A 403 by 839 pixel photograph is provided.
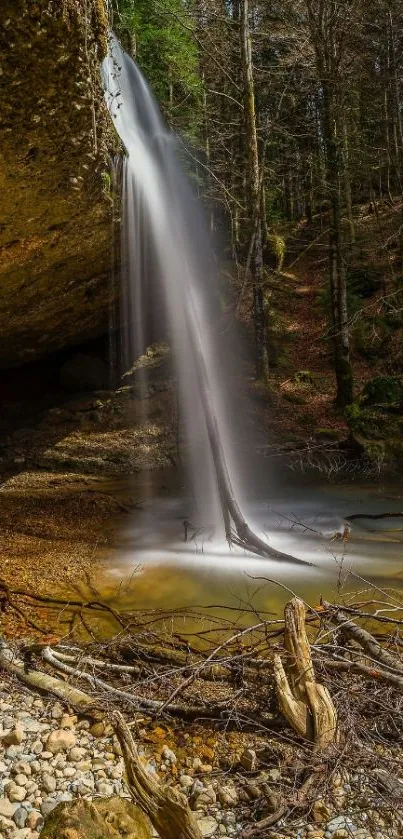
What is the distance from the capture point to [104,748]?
2.56m

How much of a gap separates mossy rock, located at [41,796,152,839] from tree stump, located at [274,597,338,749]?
900 millimetres

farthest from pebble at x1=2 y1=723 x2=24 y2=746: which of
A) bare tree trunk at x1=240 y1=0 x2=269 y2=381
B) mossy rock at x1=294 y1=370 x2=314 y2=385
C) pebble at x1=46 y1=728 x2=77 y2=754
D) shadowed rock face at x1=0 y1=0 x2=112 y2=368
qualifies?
mossy rock at x1=294 y1=370 x2=314 y2=385

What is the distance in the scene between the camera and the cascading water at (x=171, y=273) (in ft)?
27.9

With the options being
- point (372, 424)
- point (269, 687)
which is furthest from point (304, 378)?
point (269, 687)

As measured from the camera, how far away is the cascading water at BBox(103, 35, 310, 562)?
27.9ft

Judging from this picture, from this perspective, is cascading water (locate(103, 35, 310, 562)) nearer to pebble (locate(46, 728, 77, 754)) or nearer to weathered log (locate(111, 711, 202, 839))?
pebble (locate(46, 728, 77, 754))

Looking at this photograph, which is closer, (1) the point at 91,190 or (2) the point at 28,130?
(2) the point at 28,130

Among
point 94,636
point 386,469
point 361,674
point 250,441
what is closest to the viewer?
point 361,674

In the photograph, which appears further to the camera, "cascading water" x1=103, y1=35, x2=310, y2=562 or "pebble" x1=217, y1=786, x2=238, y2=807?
"cascading water" x1=103, y1=35, x2=310, y2=562

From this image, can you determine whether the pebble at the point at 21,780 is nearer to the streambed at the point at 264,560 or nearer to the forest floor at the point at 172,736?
the forest floor at the point at 172,736

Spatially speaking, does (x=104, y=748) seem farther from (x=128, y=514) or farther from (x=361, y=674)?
(x=128, y=514)

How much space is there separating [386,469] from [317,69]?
9.04 m

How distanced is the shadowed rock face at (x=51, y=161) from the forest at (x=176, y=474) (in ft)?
0.10

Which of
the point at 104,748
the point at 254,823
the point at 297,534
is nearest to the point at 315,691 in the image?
the point at 254,823
